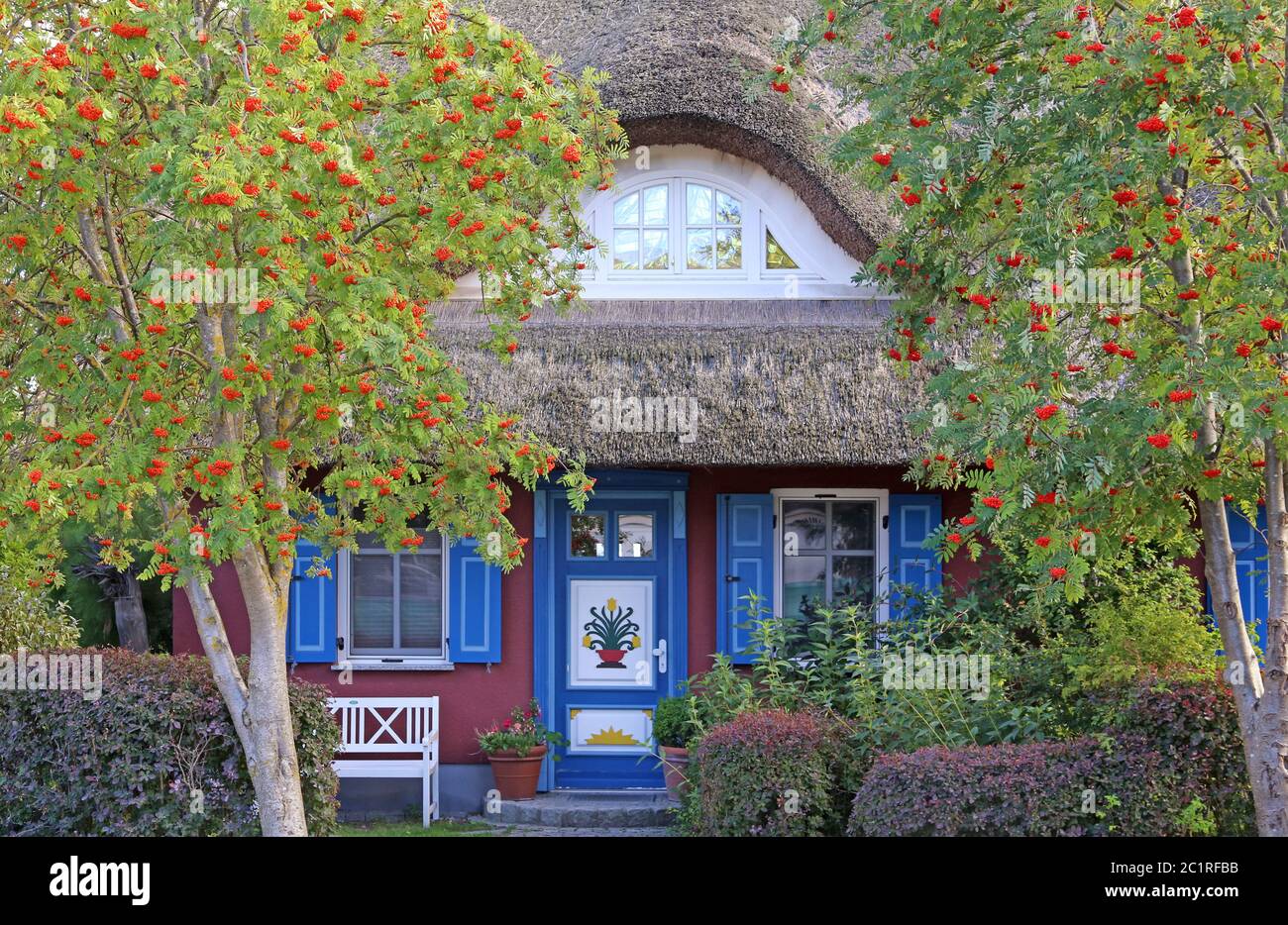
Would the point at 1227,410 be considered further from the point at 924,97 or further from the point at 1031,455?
the point at 924,97

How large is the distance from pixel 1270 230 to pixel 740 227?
4285mm

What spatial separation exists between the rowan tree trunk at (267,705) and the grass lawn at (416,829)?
1.90 meters

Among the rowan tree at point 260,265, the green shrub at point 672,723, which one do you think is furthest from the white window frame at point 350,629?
the rowan tree at point 260,265

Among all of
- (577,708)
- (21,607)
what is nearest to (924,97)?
(577,708)

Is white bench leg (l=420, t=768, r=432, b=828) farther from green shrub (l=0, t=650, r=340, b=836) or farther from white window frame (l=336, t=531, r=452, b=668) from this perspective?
green shrub (l=0, t=650, r=340, b=836)

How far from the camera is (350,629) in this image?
8.62 meters

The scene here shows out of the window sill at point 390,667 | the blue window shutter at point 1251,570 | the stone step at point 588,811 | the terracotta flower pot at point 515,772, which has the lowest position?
the stone step at point 588,811

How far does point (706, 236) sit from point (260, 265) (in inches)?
180

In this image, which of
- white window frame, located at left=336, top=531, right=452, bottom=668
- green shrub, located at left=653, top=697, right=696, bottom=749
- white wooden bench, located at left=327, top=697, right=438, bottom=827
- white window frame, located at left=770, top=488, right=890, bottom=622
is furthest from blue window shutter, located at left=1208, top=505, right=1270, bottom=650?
white wooden bench, located at left=327, top=697, right=438, bottom=827

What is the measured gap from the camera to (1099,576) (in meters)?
7.47

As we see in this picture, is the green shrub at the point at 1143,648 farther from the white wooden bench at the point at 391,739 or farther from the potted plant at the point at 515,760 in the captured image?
the white wooden bench at the point at 391,739

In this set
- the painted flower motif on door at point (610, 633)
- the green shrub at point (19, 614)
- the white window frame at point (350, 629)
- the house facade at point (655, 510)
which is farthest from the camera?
the painted flower motif on door at point (610, 633)

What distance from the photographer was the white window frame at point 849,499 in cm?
851

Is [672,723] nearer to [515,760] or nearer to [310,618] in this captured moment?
[515,760]
